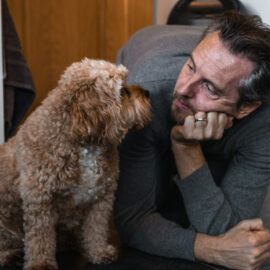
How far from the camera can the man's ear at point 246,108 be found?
4.77ft

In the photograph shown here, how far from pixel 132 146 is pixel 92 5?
1256 mm

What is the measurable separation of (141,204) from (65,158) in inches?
15.2

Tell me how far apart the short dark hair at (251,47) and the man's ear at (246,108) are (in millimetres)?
22

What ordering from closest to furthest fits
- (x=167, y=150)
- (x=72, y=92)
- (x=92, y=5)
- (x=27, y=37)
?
(x=72, y=92), (x=167, y=150), (x=27, y=37), (x=92, y=5)

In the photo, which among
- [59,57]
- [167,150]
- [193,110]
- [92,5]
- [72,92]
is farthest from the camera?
[92,5]

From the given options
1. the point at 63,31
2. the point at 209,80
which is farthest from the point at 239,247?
the point at 63,31

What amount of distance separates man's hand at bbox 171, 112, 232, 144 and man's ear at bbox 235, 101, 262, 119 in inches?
2.8

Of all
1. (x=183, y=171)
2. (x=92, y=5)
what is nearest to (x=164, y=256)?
(x=183, y=171)

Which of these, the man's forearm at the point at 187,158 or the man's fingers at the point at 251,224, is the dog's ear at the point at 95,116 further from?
the man's fingers at the point at 251,224

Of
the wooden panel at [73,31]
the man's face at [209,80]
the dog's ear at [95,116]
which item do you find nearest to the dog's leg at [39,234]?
the dog's ear at [95,116]

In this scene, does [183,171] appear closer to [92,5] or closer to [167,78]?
[167,78]

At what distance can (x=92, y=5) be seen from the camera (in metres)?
2.42

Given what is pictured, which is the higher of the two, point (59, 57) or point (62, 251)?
point (59, 57)

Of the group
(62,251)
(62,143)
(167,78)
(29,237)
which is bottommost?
(62,251)
